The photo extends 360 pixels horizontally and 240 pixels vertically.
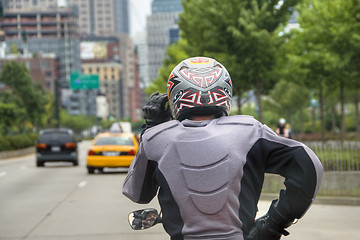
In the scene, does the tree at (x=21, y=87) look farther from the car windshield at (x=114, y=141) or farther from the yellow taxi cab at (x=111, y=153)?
the yellow taxi cab at (x=111, y=153)

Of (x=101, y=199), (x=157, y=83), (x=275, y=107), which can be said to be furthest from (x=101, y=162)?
(x=275, y=107)

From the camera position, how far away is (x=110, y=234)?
1059cm

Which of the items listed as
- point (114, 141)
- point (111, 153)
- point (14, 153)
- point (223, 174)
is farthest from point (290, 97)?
point (223, 174)

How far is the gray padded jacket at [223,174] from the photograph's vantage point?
9.59ft

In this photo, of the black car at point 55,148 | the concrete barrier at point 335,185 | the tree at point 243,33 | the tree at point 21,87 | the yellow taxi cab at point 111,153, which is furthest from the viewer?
the tree at point 21,87

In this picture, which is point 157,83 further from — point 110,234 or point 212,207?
point 212,207

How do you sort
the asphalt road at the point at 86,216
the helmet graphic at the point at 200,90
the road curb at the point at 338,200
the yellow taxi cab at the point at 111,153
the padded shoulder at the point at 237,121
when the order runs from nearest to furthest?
the padded shoulder at the point at 237,121 < the helmet graphic at the point at 200,90 < the asphalt road at the point at 86,216 < the road curb at the point at 338,200 < the yellow taxi cab at the point at 111,153

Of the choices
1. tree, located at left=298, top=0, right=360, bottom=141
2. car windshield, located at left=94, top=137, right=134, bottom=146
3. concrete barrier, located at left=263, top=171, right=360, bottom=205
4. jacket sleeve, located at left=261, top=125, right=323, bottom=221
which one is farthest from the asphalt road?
tree, located at left=298, top=0, right=360, bottom=141

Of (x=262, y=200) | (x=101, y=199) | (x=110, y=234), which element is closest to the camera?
(x=110, y=234)

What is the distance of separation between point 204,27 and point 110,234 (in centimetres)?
2127

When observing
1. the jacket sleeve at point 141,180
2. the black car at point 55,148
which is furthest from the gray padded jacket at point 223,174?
the black car at point 55,148

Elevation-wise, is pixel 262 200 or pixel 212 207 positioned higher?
pixel 212 207

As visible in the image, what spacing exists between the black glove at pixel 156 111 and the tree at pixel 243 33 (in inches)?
1012

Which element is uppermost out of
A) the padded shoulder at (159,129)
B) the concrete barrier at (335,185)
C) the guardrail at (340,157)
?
the padded shoulder at (159,129)
